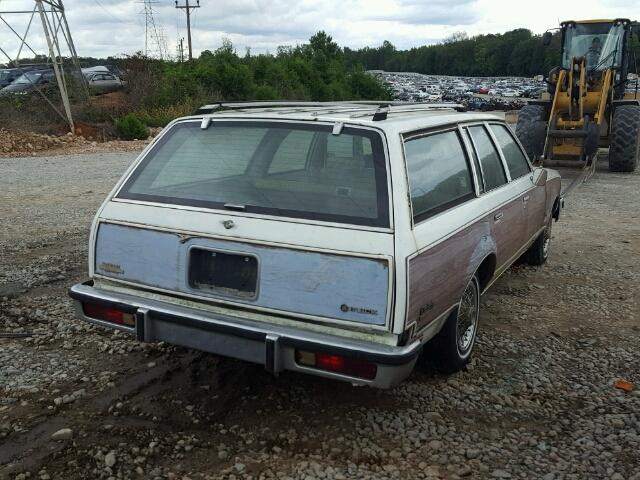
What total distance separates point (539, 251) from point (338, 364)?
156 inches

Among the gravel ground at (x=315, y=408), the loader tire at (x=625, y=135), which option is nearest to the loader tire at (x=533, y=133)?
the loader tire at (x=625, y=135)

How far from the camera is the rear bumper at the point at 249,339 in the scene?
2.88 m

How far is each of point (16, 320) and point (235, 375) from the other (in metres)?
1.92

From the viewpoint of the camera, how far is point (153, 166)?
12.2ft

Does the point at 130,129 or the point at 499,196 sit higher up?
the point at 499,196

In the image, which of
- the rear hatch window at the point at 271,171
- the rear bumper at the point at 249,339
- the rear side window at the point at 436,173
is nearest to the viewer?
the rear bumper at the point at 249,339

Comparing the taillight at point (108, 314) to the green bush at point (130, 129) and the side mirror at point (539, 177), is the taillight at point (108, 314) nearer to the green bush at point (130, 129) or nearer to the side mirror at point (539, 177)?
the side mirror at point (539, 177)

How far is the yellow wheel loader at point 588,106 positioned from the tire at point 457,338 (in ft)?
30.1

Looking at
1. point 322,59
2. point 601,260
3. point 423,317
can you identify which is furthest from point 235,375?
point 322,59

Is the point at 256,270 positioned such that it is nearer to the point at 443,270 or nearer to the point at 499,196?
the point at 443,270

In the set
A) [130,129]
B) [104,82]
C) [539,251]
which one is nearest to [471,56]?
[104,82]

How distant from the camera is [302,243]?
2998 millimetres

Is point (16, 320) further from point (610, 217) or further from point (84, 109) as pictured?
point (84, 109)

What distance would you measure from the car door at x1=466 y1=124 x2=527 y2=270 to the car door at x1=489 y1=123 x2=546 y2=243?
103mm
